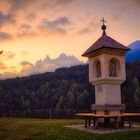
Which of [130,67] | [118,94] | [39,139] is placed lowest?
[39,139]

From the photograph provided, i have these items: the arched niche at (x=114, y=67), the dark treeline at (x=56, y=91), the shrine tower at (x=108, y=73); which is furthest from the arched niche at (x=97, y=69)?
the dark treeline at (x=56, y=91)

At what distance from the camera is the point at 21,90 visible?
430 ft

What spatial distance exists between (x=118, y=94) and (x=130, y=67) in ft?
284

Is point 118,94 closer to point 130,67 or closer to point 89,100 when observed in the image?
point 89,100

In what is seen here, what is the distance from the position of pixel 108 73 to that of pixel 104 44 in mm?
1895

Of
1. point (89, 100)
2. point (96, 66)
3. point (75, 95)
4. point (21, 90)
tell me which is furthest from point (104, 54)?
point (21, 90)

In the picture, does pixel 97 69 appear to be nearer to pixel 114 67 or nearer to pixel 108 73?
pixel 114 67

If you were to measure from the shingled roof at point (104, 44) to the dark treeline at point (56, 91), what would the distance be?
55.3 metres

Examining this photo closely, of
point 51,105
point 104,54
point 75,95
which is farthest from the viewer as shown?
point 51,105

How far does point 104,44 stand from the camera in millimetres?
18156

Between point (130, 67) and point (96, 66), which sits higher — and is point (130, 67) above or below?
above

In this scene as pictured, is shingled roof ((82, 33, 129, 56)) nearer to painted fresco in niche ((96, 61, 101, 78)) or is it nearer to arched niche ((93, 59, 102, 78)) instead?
arched niche ((93, 59, 102, 78))

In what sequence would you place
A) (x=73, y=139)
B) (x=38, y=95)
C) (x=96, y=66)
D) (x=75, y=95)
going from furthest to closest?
(x=38, y=95) < (x=75, y=95) < (x=96, y=66) < (x=73, y=139)

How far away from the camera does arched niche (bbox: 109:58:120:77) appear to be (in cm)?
1916
